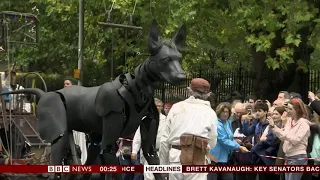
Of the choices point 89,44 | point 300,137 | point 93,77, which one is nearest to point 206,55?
point 93,77

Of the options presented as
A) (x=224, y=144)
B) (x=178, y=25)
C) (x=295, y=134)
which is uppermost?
(x=178, y=25)

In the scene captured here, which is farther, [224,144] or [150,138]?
[224,144]

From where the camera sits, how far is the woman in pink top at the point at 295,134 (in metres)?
12.3

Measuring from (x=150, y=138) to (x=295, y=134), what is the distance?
A: 111 inches

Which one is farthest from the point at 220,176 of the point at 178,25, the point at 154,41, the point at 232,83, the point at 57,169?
the point at 232,83

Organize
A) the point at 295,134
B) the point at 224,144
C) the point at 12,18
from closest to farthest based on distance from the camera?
the point at 295,134 < the point at 224,144 < the point at 12,18

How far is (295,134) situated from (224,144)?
1.35 meters

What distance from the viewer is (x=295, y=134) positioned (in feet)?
40.5

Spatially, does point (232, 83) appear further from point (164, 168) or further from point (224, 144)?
point (164, 168)

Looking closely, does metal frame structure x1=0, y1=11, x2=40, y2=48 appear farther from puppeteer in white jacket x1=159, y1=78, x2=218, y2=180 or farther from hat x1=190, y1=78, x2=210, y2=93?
hat x1=190, y1=78, x2=210, y2=93

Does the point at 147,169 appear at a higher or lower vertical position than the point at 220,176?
higher

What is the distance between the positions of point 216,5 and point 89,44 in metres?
5.08

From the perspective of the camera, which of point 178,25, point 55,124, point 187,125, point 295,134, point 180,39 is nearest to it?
point 187,125

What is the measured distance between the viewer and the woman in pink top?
485 inches
